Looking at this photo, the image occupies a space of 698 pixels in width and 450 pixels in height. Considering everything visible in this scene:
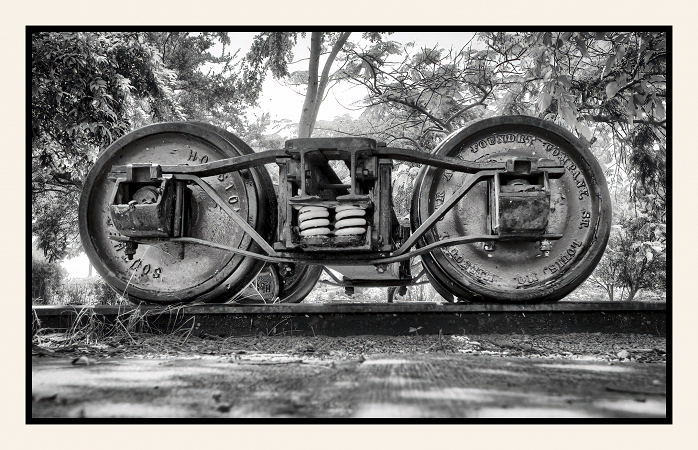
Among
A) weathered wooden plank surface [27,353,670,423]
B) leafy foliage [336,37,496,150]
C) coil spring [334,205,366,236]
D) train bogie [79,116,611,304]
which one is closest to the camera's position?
weathered wooden plank surface [27,353,670,423]

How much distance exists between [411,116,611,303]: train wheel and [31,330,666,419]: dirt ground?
49 centimetres

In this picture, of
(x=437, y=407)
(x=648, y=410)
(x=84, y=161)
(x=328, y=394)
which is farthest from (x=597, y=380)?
(x=84, y=161)

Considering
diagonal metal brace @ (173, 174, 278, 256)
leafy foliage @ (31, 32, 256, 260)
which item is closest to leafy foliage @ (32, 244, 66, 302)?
leafy foliage @ (31, 32, 256, 260)

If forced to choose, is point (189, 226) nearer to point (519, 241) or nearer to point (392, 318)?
point (392, 318)

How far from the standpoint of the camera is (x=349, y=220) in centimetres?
260

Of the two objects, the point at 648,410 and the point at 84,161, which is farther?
the point at 84,161

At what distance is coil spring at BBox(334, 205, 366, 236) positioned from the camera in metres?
2.59

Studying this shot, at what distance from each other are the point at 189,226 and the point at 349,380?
1.76 metres

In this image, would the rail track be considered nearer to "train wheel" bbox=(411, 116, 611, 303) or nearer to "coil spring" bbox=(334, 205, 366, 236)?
"train wheel" bbox=(411, 116, 611, 303)

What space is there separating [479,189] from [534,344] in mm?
1007

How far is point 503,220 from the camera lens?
2.79 m

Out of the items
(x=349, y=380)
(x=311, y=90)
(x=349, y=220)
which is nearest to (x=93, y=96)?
(x=349, y=220)

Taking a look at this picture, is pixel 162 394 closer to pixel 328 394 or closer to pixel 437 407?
pixel 328 394

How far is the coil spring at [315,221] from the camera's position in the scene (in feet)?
8.53
